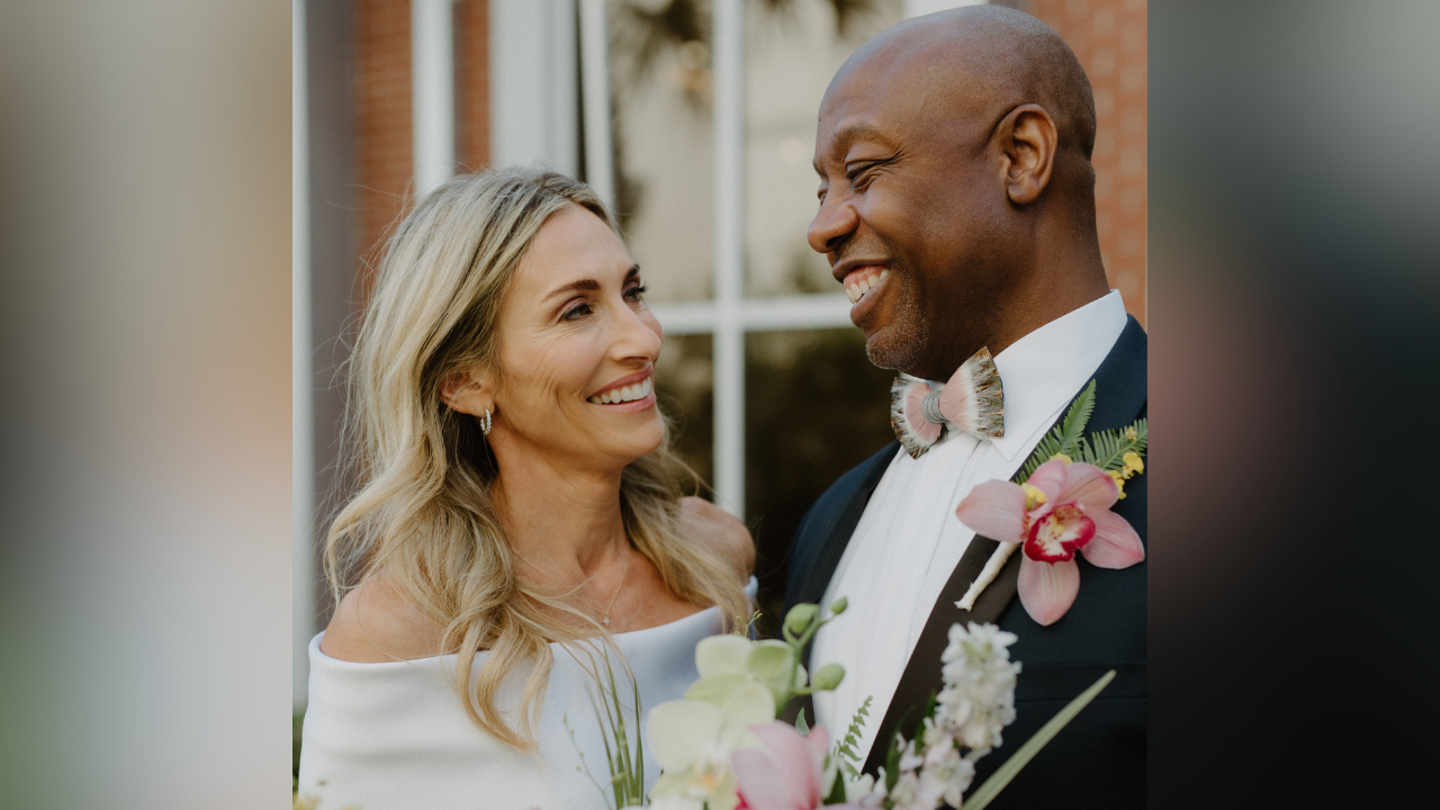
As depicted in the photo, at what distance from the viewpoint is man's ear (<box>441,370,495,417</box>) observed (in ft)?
5.12

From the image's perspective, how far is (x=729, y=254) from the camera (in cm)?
233

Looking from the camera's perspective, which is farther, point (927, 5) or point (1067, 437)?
point (927, 5)

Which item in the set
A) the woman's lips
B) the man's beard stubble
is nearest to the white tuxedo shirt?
the man's beard stubble

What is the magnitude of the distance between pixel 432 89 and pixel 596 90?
14.9 inches

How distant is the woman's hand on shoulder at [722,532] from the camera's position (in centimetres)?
186

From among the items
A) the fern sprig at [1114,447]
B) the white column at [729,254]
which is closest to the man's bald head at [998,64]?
the fern sprig at [1114,447]

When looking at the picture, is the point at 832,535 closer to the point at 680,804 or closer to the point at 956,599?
the point at 956,599

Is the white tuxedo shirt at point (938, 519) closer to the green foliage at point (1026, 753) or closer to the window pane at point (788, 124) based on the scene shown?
the green foliage at point (1026, 753)

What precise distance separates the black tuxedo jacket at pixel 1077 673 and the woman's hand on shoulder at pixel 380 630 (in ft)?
2.34

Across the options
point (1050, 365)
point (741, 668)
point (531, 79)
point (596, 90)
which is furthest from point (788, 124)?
point (741, 668)

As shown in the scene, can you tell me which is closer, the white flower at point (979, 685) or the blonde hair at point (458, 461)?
the white flower at point (979, 685)

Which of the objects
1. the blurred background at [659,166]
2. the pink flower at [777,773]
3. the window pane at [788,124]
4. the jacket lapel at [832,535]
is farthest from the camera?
the blurred background at [659,166]
